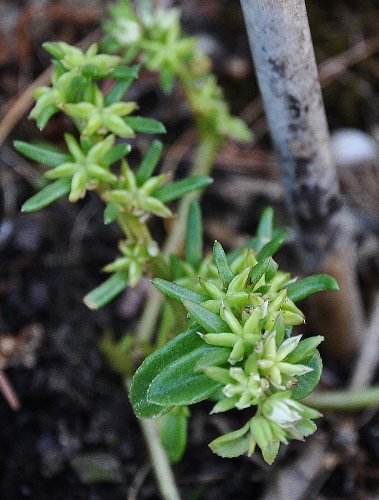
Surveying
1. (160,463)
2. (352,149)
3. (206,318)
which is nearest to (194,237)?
(206,318)

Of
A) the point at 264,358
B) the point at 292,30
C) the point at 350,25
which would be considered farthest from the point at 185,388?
the point at 350,25

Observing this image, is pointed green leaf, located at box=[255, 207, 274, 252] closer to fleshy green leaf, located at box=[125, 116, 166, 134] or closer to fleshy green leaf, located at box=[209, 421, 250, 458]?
fleshy green leaf, located at box=[125, 116, 166, 134]

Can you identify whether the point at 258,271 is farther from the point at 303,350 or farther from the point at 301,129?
the point at 301,129

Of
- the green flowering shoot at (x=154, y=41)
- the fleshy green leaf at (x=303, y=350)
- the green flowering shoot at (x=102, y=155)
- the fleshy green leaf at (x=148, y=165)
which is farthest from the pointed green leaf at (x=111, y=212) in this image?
the green flowering shoot at (x=154, y=41)

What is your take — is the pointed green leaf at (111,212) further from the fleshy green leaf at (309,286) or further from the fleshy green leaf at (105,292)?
the fleshy green leaf at (309,286)

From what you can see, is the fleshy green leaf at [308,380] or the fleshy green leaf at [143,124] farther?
the fleshy green leaf at [143,124]

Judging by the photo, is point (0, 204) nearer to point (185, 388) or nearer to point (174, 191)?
point (174, 191)
